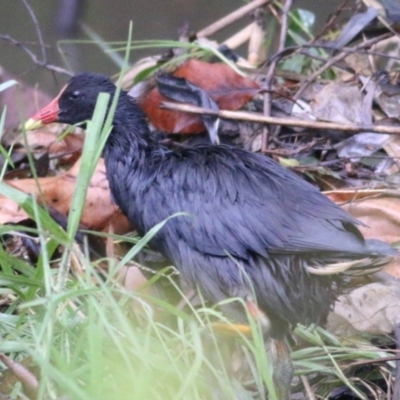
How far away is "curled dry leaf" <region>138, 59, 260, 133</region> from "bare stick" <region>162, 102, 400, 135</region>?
6 cm

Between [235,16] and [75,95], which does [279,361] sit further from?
[235,16]

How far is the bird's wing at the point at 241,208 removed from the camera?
74.9 inches

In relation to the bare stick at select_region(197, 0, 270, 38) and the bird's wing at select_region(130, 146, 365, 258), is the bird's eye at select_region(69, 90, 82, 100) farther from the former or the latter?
the bare stick at select_region(197, 0, 270, 38)

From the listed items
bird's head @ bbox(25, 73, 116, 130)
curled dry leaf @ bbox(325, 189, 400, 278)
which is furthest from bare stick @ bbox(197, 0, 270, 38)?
curled dry leaf @ bbox(325, 189, 400, 278)

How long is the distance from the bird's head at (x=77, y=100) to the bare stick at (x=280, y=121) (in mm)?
320

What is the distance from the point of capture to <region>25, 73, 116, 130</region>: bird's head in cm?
239

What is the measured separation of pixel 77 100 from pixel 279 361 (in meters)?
1.04

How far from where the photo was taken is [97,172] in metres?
2.69

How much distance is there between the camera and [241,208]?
6.56 feet

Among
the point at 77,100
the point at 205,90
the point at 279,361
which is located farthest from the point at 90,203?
the point at 279,361

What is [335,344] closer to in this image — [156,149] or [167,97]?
[156,149]

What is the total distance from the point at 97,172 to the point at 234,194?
811mm

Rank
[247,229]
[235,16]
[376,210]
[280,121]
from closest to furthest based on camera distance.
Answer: [247,229]
[376,210]
[280,121]
[235,16]

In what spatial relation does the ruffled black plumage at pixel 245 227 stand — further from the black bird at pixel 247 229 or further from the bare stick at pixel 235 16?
the bare stick at pixel 235 16
